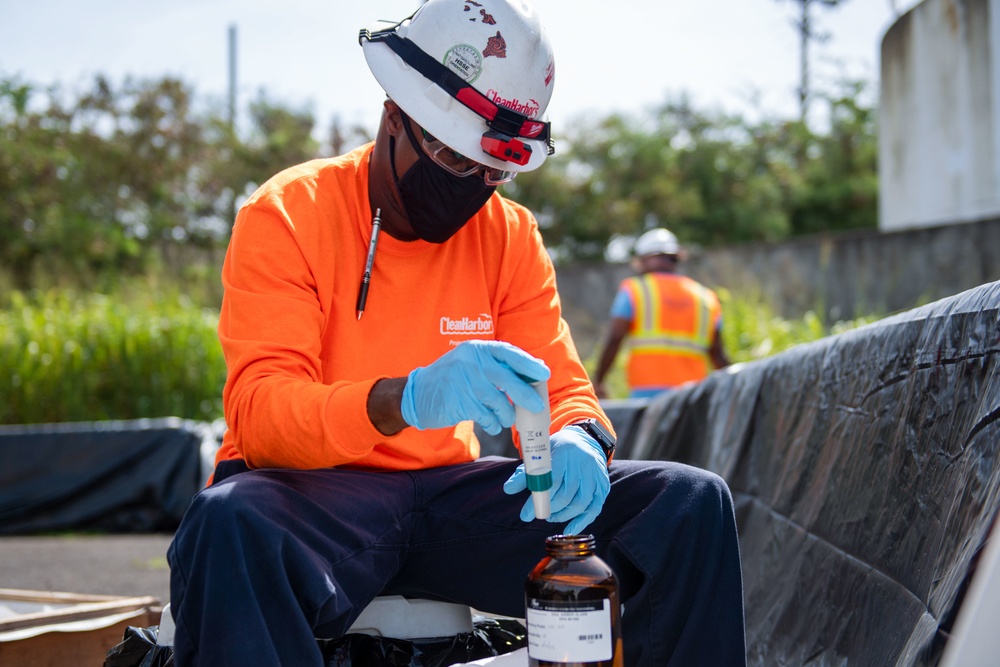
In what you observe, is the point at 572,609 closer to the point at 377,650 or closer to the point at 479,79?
the point at 377,650

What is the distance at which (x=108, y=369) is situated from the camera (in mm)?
9047

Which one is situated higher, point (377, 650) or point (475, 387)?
point (475, 387)

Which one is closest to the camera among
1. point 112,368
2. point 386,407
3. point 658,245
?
point 386,407

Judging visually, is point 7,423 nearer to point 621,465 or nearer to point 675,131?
point 621,465

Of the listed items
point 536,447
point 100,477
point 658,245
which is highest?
point 658,245

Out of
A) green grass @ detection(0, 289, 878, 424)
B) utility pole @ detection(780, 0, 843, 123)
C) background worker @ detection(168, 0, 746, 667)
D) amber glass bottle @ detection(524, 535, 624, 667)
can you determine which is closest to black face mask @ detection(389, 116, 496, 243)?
background worker @ detection(168, 0, 746, 667)

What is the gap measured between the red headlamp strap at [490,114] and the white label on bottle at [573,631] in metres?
0.95

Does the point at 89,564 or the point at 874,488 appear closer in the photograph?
the point at 874,488

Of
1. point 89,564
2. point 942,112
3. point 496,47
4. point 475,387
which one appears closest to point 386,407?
point 475,387

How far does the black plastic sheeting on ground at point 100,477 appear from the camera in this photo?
707 cm

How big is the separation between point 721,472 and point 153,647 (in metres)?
2.57

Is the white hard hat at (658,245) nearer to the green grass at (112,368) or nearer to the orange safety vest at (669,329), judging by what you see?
the orange safety vest at (669,329)

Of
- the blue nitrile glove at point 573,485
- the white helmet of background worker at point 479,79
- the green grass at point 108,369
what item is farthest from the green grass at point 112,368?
the blue nitrile glove at point 573,485

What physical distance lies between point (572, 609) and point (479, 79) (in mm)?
1099
